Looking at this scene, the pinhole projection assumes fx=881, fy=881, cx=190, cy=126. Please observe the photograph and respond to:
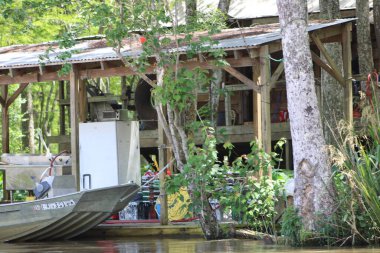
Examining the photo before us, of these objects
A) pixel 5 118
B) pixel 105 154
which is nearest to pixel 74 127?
pixel 105 154

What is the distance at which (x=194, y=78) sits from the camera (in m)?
14.8

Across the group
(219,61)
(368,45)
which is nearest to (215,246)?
(219,61)

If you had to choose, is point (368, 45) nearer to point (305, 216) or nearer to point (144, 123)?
point (144, 123)

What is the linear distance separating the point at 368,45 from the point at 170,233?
22.7 ft

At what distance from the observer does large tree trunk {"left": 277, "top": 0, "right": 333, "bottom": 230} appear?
43.2 feet

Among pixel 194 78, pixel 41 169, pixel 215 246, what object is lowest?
pixel 215 246

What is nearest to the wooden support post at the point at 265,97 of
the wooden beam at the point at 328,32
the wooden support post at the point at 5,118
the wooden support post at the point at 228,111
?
the wooden beam at the point at 328,32

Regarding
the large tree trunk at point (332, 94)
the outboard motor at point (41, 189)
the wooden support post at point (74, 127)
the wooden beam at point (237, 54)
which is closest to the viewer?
the wooden beam at point (237, 54)

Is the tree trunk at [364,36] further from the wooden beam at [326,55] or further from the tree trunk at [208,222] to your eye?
the tree trunk at [208,222]

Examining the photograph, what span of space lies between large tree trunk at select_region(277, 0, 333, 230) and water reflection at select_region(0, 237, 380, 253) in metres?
0.90

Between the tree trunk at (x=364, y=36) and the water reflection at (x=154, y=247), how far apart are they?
6.92m

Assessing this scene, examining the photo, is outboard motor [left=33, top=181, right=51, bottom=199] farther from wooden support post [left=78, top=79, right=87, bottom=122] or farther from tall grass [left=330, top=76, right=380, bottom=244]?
tall grass [left=330, top=76, right=380, bottom=244]

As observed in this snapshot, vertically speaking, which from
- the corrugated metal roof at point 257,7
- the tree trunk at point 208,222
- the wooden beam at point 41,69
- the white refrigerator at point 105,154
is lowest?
the tree trunk at point 208,222

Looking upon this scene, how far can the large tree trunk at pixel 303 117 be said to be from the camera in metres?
13.2
